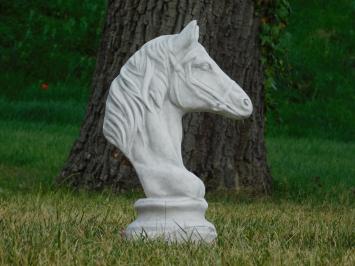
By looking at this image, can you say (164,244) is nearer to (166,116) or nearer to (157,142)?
(157,142)

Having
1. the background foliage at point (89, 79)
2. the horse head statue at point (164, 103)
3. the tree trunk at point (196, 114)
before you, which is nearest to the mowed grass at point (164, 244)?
the tree trunk at point (196, 114)

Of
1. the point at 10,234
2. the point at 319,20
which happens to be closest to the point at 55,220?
the point at 10,234

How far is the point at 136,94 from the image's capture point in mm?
4145

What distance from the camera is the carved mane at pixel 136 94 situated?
414 cm

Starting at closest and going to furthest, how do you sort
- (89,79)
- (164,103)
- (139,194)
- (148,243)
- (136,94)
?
(148,243), (136,94), (164,103), (139,194), (89,79)

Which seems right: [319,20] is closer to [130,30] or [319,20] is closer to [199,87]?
[130,30]

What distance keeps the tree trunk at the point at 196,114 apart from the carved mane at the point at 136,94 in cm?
292

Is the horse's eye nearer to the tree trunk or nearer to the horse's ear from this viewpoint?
the horse's ear

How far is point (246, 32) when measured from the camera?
Answer: 7555 millimetres

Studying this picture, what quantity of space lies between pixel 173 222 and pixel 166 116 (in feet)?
1.52

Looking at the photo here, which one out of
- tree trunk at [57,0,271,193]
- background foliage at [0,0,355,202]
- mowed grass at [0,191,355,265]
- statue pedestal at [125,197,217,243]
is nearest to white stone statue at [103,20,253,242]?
statue pedestal at [125,197,217,243]

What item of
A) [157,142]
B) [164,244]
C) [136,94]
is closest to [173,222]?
[164,244]

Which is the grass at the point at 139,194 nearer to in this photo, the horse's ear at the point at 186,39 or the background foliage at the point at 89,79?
the background foliage at the point at 89,79

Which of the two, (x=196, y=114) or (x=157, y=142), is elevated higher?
(x=157, y=142)
